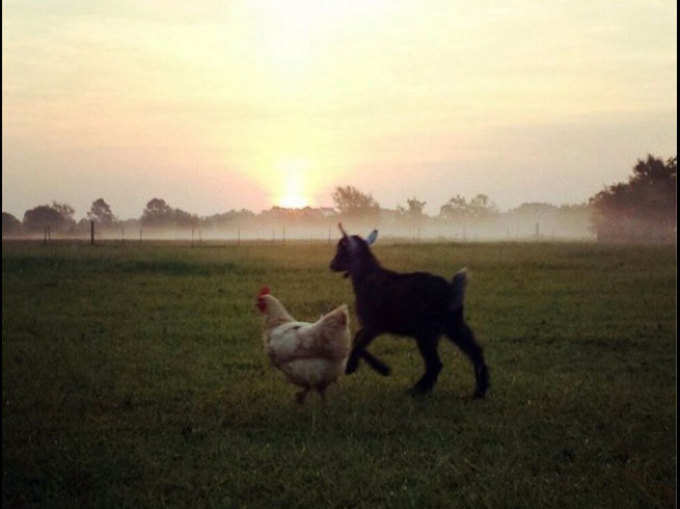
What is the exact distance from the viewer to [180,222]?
125062mm

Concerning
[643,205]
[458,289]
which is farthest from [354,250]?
[643,205]

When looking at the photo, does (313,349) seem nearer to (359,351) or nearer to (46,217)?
(359,351)

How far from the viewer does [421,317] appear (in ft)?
35.0

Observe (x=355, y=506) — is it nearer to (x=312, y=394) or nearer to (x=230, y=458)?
(x=230, y=458)

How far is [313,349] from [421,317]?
1.94 m

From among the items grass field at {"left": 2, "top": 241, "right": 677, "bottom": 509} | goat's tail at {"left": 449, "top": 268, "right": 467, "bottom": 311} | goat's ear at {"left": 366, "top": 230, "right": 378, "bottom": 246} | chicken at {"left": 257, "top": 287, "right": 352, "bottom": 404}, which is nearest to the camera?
grass field at {"left": 2, "top": 241, "right": 677, "bottom": 509}

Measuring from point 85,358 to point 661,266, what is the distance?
91.9 feet

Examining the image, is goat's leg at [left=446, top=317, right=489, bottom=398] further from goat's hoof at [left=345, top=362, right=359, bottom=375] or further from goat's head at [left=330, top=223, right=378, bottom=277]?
goat's head at [left=330, top=223, right=378, bottom=277]

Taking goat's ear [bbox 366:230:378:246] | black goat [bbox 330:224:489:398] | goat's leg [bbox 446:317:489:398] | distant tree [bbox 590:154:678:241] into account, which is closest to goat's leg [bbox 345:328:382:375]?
black goat [bbox 330:224:489:398]

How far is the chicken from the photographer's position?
9.18 meters

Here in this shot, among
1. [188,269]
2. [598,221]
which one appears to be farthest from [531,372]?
[598,221]

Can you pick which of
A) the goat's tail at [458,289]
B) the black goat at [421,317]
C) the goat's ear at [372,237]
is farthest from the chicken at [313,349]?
the goat's ear at [372,237]

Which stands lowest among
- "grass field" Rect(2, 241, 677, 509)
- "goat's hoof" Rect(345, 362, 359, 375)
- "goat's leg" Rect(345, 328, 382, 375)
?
"grass field" Rect(2, 241, 677, 509)

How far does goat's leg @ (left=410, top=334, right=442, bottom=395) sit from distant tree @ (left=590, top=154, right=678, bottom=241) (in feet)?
233
